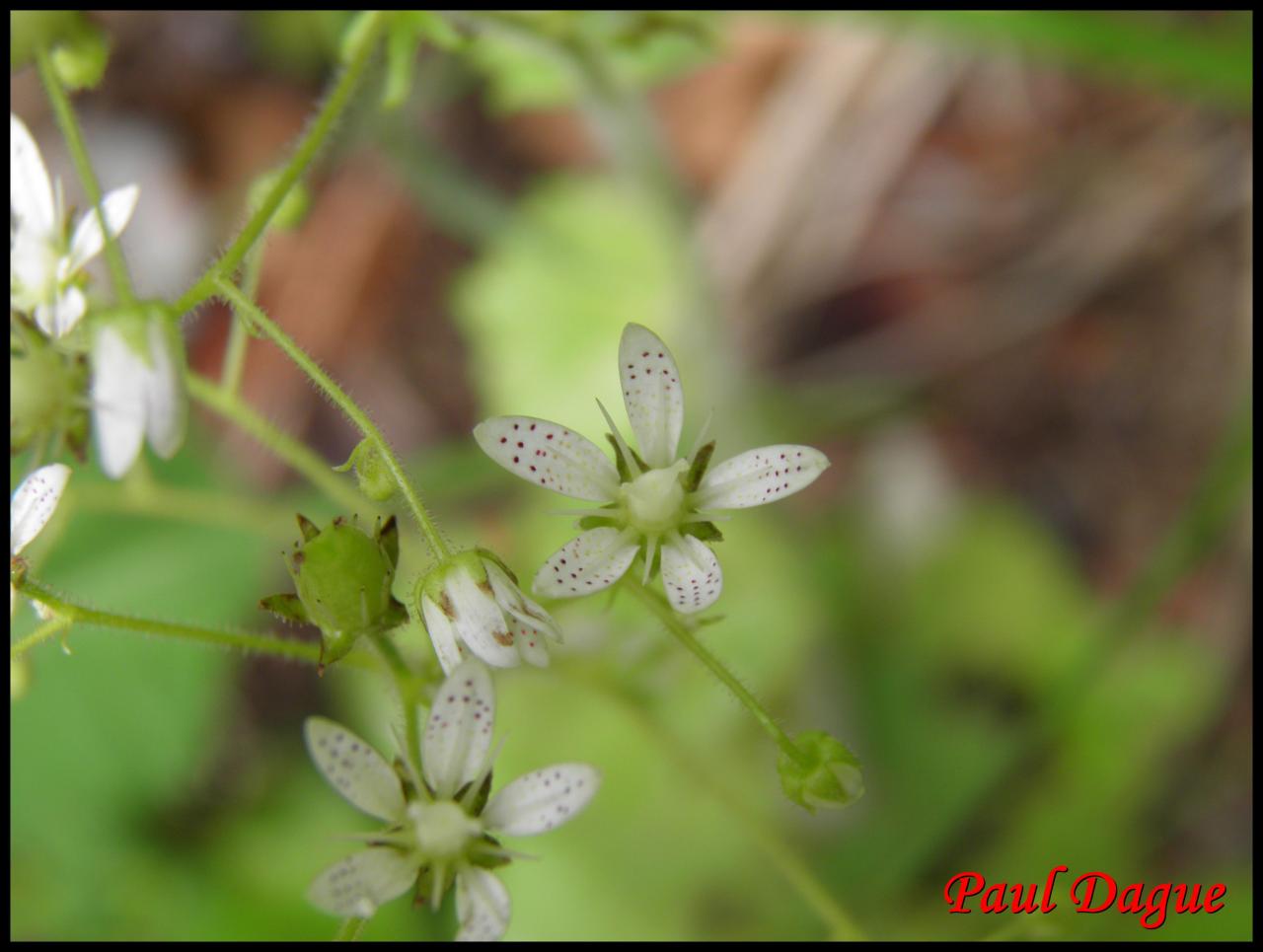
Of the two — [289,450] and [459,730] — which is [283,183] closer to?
[289,450]

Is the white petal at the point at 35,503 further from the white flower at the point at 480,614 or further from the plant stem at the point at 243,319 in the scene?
the white flower at the point at 480,614

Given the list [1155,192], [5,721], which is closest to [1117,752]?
[1155,192]

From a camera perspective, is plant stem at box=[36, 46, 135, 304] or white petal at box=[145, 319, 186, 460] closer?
white petal at box=[145, 319, 186, 460]

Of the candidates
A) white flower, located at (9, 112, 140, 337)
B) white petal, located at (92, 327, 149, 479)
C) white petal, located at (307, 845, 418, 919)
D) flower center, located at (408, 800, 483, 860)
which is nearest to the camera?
white petal, located at (92, 327, 149, 479)

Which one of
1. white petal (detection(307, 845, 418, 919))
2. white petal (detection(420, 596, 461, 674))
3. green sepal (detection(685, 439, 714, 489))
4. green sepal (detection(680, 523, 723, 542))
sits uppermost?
green sepal (detection(685, 439, 714, 489))

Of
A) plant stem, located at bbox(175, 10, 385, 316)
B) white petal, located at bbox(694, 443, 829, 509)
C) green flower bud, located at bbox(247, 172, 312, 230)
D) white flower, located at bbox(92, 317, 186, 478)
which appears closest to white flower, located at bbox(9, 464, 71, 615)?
white flower, located at bbox(92, 317, 186, 478)

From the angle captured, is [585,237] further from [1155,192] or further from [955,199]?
[1155,192]

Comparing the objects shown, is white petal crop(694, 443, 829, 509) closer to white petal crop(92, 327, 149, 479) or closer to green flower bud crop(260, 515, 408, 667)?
green flower bud crop(260, 515, 408, 667)

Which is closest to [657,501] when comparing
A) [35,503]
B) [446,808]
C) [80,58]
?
[446,808]
